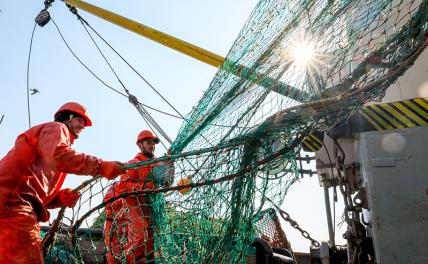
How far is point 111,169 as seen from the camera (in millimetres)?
2549

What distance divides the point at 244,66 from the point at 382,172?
57.7 inches

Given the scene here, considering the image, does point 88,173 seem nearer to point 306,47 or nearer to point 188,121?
point 188,121

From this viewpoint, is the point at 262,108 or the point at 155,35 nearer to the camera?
the point at 262,108

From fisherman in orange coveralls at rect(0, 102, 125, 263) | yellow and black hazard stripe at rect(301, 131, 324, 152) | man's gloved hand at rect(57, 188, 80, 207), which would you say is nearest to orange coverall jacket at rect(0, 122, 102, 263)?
fisherman in orange coveralls at rect(0, 102, 125, 263)

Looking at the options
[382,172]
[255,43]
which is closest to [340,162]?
[382,172]

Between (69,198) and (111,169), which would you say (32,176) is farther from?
(111,169)

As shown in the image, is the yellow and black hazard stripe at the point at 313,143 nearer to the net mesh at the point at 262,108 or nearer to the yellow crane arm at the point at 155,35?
the net mesh at the point at 262,108

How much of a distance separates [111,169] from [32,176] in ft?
2.27

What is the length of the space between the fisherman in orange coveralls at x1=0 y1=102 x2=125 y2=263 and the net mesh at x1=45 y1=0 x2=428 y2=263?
301 millimetres

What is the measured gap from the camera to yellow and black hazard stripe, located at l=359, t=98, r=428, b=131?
316 cm

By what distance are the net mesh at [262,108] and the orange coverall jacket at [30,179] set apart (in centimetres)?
32

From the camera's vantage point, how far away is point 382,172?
2.99m

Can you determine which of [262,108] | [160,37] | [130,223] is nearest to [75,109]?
[130,223]

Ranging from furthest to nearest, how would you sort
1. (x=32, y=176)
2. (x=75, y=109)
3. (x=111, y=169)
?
(x=75, y=109), (x=32, y=176), (x=111, y=169)
